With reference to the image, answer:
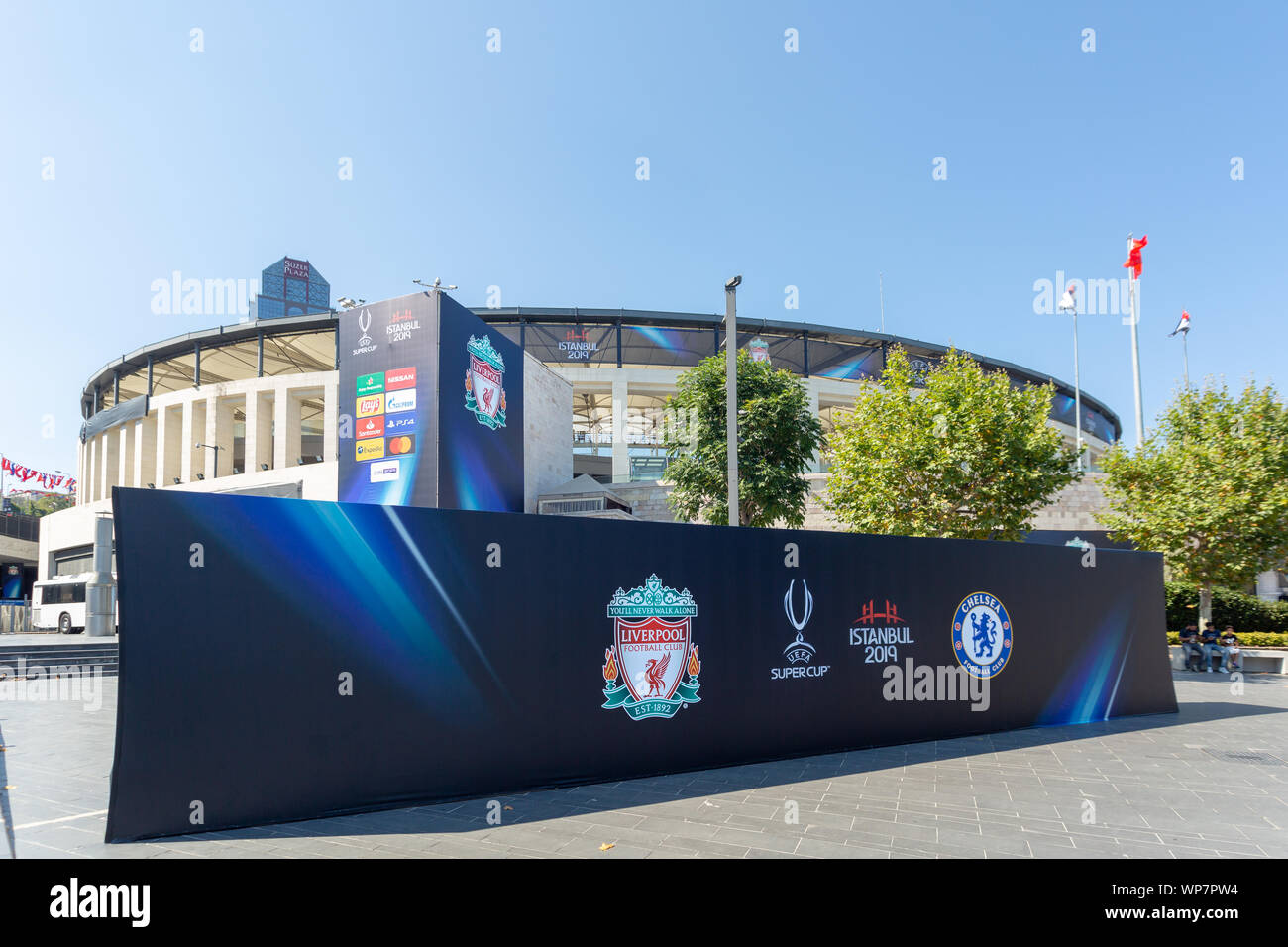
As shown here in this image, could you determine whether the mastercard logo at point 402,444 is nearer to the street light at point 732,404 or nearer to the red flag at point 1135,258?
the street light at point 732,404

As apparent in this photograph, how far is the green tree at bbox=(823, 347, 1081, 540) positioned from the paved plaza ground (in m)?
9.76

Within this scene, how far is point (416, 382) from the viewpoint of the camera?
1691 centimetres

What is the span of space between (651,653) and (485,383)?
13.2 metres

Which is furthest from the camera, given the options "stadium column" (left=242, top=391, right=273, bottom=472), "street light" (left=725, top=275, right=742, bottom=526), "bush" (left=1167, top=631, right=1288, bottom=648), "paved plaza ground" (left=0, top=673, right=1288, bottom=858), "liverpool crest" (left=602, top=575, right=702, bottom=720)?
"stadium column" (left=242, top=391, right=273, bottom=472)

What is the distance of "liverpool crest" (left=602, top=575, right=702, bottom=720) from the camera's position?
709cm

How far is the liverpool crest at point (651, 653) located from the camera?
7090 mm

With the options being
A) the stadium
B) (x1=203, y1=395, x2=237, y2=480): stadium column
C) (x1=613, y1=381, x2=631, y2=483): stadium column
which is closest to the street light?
the stadium

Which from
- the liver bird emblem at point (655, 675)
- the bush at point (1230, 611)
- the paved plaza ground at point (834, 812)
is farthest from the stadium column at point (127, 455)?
the bush at point (1230, 611)

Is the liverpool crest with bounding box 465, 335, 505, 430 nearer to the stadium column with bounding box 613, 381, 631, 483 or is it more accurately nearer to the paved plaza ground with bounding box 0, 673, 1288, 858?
the paved plaza ground with bounding box 0, 673, 1288, 858

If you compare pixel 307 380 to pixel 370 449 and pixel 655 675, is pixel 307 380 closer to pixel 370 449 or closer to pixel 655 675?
pixel 370 449

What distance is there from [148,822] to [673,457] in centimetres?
1883

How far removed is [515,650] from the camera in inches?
259

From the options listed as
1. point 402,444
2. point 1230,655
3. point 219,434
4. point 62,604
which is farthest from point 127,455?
point 1230,655
